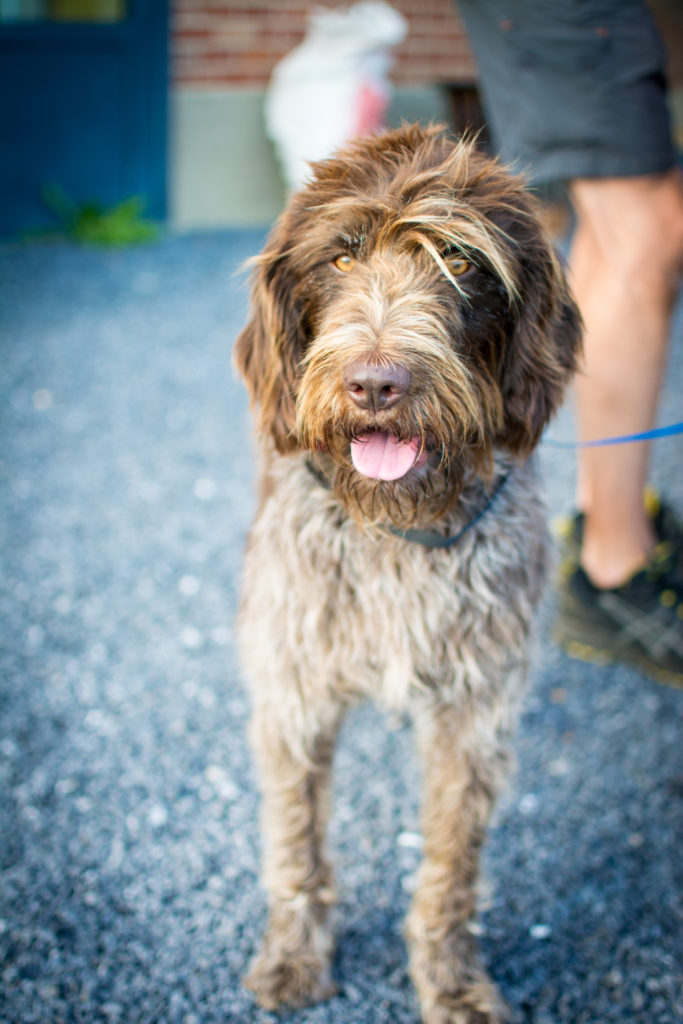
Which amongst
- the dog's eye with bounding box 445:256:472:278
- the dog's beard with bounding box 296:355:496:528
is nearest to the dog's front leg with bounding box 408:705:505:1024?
the dog's beard with bounding box 296:355:496:528

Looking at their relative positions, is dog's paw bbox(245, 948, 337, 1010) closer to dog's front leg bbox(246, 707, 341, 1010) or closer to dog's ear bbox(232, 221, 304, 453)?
dog's front leg bbox(246, 707, 341, 1010)

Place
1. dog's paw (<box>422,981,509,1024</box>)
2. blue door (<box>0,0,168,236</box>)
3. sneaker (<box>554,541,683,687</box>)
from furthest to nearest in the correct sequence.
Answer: blue door (<box>0,0,168,236</box>), sneaker (<box>554,541,683,687</box>), dog's paw (<box>422,981,509,1024</box>)

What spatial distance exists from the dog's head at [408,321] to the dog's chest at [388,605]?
14 centimetres

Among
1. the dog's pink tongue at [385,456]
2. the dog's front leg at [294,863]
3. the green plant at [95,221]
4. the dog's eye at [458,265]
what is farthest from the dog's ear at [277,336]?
the green plant at [95,221]

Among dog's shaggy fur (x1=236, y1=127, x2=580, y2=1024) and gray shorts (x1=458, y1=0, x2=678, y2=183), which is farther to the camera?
gray shorts (x1=458, y1=0, x2=678, y2=183)

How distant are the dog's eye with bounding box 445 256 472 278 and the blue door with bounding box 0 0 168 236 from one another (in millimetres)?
5980

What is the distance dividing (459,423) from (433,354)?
15 centimetres

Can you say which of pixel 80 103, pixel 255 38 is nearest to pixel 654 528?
pixel 255 38

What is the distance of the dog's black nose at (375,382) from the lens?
4.78 ft

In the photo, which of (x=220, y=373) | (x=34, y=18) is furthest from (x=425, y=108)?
(x=220, y=373)

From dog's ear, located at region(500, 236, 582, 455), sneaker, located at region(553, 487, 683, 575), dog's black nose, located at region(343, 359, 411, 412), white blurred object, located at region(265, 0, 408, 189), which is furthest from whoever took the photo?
white blurred object, located at region(265, 0, 408, 189)

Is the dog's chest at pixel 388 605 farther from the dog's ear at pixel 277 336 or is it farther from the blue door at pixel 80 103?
the blue door at pixel 80 103

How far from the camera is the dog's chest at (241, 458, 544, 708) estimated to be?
1.83 metres

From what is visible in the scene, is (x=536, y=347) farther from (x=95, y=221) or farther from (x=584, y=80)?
(x=95, y=221)
